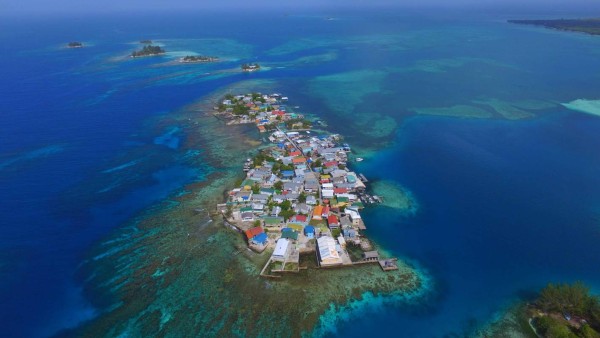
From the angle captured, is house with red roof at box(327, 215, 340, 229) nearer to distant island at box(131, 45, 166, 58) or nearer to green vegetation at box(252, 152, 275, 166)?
green vegetation at box(252, 152, 275, 166)

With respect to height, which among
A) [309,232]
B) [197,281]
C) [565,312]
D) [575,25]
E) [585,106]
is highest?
[575,25]

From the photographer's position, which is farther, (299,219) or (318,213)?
(318,213)

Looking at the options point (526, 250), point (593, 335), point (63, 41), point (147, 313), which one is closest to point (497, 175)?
point (526, 250)

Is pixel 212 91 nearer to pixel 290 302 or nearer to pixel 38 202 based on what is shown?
pixel 38 202

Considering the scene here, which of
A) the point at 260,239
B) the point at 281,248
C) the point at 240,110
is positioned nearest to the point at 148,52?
the point at 240,110

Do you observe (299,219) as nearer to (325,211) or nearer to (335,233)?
(325,211)

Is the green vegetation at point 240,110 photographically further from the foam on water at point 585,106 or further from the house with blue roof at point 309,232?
the foam on water at point 585,106

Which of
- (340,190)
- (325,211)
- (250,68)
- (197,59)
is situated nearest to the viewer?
(325,211)
